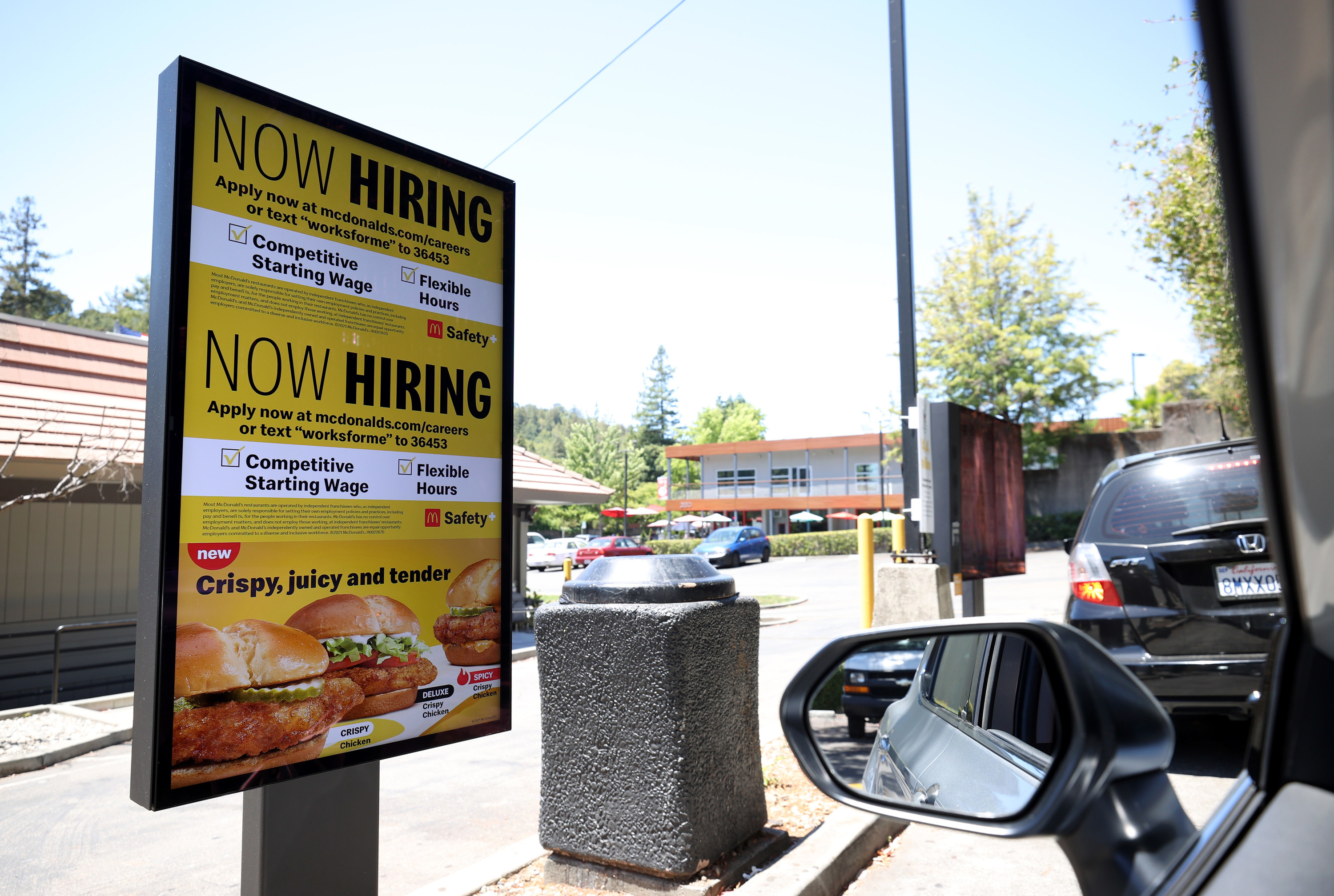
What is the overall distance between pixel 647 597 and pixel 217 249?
2059 millimetres

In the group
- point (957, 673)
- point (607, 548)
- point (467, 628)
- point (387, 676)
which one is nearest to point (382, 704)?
point (387, 676)

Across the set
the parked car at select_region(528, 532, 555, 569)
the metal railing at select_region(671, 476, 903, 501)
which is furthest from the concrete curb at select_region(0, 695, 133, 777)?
the metal railing at select_region(671, 476, 903, 501)

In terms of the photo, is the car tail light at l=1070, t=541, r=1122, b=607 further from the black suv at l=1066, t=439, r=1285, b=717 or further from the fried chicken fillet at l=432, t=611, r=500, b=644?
the fried chicken fillet at l=432, t=611, r=500, b=644

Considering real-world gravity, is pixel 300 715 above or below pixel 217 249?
below

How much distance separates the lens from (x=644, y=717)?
3615 millimetres

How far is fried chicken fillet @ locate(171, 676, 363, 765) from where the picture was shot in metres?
2.58

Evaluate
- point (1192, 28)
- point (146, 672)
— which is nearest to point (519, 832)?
point (146, 672)

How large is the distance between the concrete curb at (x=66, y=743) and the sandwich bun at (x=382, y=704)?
499cm

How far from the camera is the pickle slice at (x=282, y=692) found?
2.69 meters

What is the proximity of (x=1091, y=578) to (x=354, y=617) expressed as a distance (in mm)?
2593

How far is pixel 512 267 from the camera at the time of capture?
12.3 ft

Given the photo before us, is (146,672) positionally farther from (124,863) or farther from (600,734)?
(124,863)

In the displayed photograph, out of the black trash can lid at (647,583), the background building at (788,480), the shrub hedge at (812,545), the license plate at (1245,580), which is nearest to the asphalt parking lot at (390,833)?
the license plate at (1245,580)

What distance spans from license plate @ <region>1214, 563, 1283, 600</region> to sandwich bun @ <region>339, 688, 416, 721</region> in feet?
8.44
